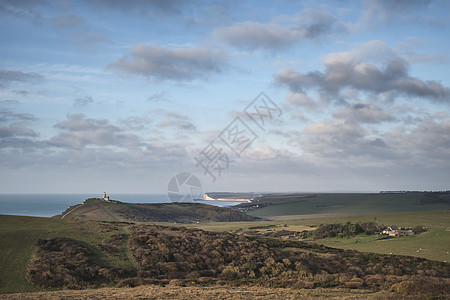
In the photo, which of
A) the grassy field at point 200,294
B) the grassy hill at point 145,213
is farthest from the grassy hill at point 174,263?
the grassy hill at point 145,213

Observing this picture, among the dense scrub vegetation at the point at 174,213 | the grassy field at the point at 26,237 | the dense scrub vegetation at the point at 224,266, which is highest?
the grassy field at the point at 26,237

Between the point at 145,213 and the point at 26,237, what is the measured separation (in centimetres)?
8612

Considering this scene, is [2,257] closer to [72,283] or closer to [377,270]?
[72,283]

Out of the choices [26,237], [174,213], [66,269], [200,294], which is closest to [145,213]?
[174,213]

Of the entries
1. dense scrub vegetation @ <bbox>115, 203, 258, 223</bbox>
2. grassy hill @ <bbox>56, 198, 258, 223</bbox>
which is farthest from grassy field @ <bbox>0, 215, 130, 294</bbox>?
dense scrub vegetation @ <bbox>115, 203, 258, 223</bbox>

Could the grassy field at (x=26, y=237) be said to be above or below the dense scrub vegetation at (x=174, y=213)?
above

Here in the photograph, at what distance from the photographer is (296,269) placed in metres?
35.0

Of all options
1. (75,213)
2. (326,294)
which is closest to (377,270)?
(326,294)

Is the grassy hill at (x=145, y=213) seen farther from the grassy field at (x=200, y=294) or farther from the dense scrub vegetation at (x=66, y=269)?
the grassy field at (x=200, y=294)

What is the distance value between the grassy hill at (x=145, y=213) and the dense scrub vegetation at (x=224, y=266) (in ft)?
199

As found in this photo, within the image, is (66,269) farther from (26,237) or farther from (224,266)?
(224,266)

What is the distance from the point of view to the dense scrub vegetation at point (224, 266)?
27.0m

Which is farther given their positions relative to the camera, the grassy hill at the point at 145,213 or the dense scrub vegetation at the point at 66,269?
the grassy hill at the point at 145,213

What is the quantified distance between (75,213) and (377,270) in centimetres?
8449
